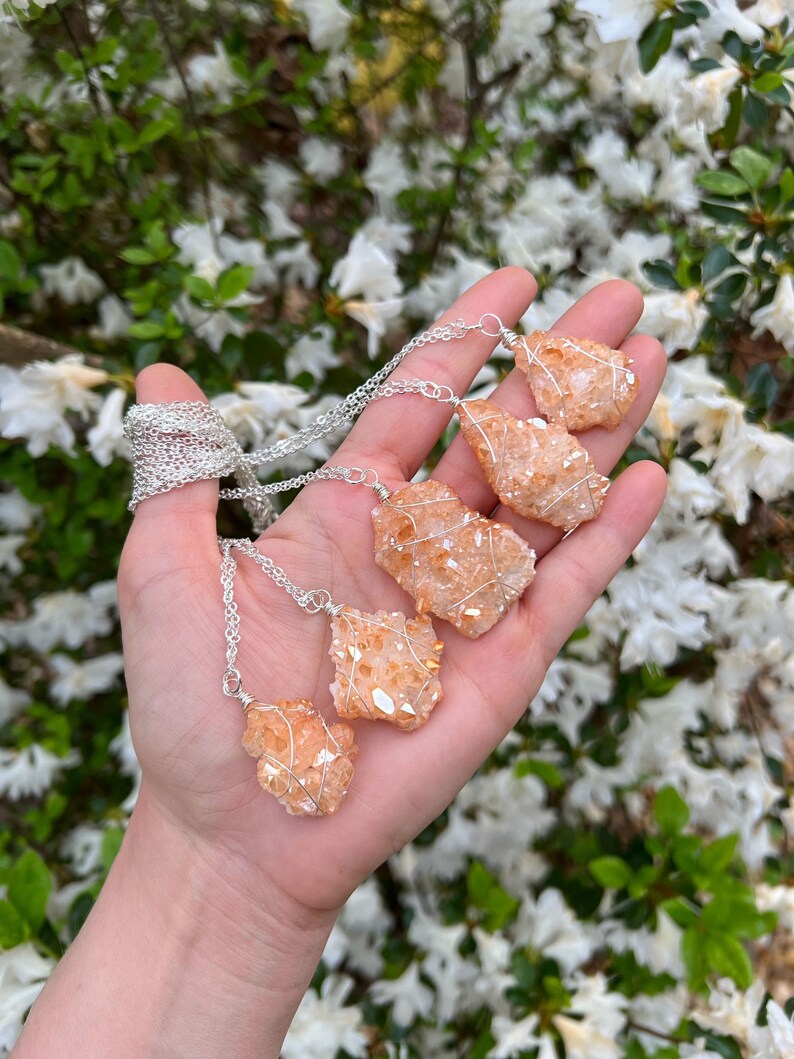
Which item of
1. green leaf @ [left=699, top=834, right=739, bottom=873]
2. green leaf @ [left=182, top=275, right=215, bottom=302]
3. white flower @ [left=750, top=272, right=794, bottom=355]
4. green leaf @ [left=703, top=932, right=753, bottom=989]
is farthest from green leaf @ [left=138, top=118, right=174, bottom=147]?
green leaf @ [left=703, top=932, right=753, bottom=989]

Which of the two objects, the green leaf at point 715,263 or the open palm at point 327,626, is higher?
the green leaf at point 715,263

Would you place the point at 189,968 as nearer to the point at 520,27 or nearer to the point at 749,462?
the point at 749,462

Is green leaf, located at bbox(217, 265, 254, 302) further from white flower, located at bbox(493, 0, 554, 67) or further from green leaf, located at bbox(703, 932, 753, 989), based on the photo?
green leaf, located at bbox(703, 932, 753, 989)

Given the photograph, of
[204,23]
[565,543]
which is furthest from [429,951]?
[204,23]

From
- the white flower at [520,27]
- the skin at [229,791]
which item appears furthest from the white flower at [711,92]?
the white flower at [520,27]

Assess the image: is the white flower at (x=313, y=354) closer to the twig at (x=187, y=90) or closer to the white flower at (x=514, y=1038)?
the twig at (x=187, y=90)

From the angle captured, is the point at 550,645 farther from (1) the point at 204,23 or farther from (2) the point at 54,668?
(1) the point at 204,23
